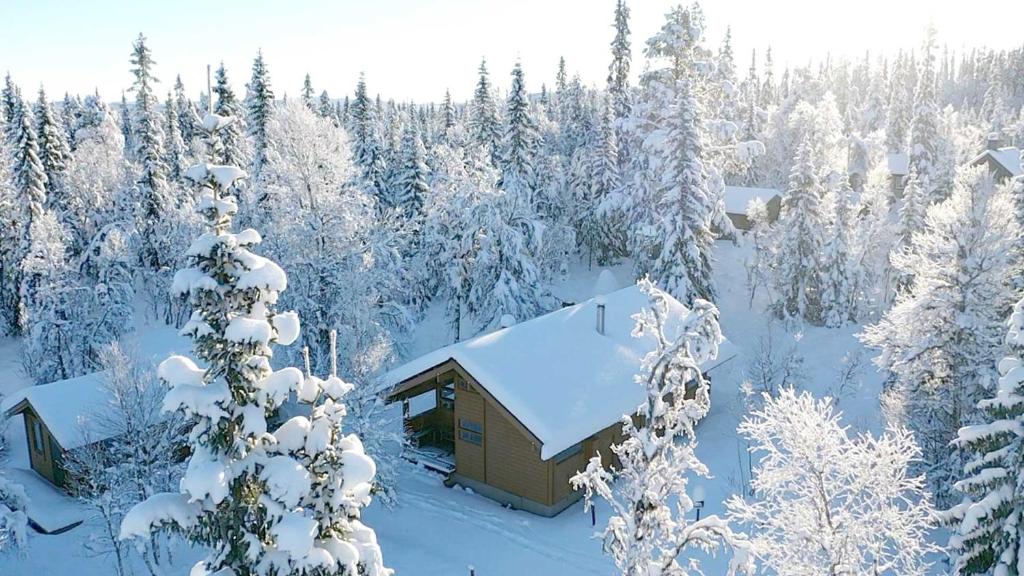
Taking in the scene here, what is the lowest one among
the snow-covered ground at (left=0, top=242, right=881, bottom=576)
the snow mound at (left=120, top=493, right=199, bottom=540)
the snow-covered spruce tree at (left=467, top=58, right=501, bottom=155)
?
the snow-covered ground at (left=0, top=242, right=881, bottom=576)

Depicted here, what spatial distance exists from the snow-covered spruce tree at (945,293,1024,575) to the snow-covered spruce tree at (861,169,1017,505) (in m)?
7.52

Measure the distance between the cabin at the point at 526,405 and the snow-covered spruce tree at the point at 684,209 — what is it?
10110mm

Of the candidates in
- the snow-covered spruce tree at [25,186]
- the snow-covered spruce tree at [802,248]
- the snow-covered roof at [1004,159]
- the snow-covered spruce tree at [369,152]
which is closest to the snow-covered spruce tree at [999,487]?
the snow-covered spruce tree at [802,248]

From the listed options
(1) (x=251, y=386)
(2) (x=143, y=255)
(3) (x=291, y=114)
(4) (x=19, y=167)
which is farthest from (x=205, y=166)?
(4) (x=19, y=167)

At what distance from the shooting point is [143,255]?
48.6 metres

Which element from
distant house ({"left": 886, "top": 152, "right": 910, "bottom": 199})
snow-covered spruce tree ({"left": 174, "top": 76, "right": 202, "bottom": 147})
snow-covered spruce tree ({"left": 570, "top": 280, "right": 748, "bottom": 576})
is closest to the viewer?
snow-covered spruce tree ({"left": 570, "top": 280, "right": 748, "bottom": 576})

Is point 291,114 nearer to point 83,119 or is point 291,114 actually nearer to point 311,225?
point 311,225

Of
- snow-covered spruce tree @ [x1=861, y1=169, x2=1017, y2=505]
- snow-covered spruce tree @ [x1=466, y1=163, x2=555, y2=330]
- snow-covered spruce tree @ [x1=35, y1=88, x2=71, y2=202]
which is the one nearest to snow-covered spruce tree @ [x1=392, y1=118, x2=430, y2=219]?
snow-covered spruce tree @ [x1=466, y1=163, x2=555, y2=330]

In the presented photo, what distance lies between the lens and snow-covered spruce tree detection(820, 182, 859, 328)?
139 ft

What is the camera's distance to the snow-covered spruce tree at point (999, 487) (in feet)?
46.9

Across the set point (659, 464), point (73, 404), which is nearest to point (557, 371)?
point (659, 464)

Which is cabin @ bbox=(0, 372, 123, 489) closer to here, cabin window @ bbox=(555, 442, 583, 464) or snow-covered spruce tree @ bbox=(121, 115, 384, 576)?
cabin window @ bbox=(555, 442, 583, 464)

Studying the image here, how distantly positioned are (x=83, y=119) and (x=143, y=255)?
4598cm

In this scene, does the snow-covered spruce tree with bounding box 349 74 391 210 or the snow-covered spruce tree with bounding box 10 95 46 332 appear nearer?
the snow-covered spruce tree with bounding box 10 95 46 332
